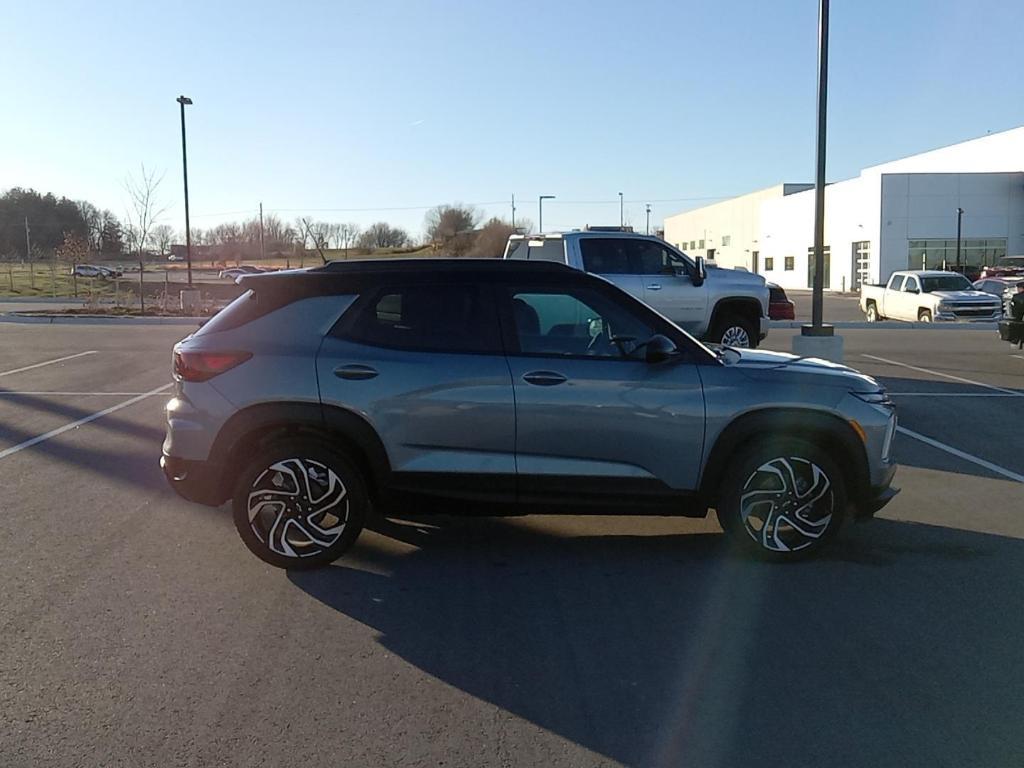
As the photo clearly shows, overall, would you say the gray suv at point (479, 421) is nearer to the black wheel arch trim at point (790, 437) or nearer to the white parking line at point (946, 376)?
the black wheel arch trim at point (790, 437)

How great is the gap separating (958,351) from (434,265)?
54.6 feet

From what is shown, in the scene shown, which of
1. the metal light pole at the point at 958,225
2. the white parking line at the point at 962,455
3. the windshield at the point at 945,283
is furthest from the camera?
the metal light pole at the point at 958,225

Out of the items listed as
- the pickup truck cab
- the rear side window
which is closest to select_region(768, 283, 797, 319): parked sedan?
the pickup truck cab

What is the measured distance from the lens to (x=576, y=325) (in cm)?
566

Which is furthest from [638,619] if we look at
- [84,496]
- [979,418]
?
[979,418]

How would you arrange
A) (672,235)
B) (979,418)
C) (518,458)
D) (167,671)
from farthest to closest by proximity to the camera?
(672,235), (979,418), (518,458), (167,671)

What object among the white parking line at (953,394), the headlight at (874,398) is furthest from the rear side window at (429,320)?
the white parking line at (953,394)

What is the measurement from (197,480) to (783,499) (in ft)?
11.6

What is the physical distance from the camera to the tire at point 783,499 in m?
5.46

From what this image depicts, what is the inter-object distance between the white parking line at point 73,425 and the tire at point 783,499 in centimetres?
688

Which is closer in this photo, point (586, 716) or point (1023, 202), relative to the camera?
point (586, 716)

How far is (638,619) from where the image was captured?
4.79m

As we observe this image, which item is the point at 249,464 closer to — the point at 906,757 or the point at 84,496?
the point at 84,496

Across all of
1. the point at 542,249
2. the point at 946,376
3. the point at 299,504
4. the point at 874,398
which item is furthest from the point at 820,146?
the point at 299,504
